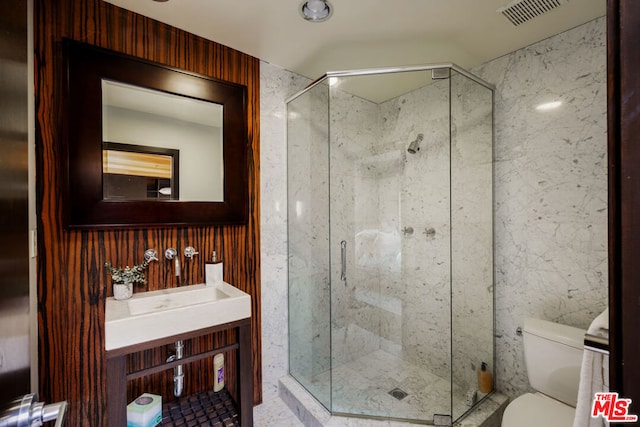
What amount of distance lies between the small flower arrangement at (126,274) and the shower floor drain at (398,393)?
1.78m

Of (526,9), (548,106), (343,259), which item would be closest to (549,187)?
(548,106)

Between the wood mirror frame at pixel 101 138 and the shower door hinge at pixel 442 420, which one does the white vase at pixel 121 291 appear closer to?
the wood mirror frame at pixel 101 138

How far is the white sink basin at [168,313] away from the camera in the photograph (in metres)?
1.23

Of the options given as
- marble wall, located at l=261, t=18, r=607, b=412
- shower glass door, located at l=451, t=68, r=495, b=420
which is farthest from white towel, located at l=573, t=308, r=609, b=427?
shower glass door, located at l=451, t=68, r=495, b=420

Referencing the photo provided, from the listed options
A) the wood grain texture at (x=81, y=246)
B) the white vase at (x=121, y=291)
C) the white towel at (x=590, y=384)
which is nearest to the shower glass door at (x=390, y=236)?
the wood grain texture at (x=81, y=246)

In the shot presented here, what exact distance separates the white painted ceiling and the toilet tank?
1.76 m

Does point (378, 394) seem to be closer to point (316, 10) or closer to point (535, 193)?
point (535, 193)

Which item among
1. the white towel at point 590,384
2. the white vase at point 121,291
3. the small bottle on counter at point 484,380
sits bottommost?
the small bottle on counter at point 484,380

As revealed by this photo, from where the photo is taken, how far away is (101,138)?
1454 millimetres

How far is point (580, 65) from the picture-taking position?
167cm

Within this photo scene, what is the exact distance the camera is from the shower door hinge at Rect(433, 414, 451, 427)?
5.64 feet

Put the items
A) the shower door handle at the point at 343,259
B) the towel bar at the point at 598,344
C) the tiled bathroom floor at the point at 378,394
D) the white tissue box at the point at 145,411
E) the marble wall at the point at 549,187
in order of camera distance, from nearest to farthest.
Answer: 1. the towel bar at the point at 598,344
2. the white tissue box at the point at 145,411
3. the marble wall at the point at 549,187
4. the tiled bathroom floor at the point at 378,394
5. the shower door handle at the point at 343,259

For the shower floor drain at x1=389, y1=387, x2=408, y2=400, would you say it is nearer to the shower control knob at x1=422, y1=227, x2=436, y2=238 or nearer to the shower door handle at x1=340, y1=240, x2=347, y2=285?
the shower door handle at x1=340, y1=240, x2=347, y2=285

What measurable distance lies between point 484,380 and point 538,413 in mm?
546
